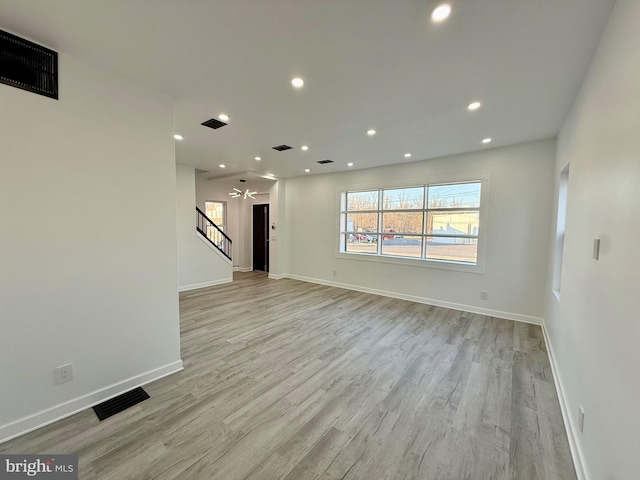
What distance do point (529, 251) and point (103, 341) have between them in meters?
5.48

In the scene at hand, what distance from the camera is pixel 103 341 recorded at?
7.18 ft

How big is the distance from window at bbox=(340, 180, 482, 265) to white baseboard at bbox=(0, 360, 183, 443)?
4469 millimetres

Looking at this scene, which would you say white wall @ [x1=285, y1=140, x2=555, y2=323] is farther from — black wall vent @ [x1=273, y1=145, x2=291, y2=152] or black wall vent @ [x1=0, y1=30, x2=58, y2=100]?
black wall vent @ [x1=0, y1=30, x2=58, y2=100]

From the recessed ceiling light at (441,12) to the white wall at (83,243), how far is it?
2.37 m

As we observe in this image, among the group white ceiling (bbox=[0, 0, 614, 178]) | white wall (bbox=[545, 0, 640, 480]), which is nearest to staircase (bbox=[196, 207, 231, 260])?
white ceiling (bbox=[0, 0, 614, 178])

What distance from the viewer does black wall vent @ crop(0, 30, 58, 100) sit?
5.62 feet

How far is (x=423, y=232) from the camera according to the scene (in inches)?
202

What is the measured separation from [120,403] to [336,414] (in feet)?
5.95

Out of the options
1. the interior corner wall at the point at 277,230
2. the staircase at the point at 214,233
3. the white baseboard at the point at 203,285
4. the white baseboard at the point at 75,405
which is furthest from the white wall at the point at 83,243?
the staircase at the point at 214,233

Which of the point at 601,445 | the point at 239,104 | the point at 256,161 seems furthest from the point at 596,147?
the point at 256,161

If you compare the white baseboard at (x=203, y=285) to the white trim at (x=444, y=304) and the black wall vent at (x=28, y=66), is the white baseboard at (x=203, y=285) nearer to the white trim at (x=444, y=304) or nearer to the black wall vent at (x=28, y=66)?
the white trim at (x=444, y=304)

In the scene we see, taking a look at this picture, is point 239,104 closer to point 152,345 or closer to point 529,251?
point 152,345

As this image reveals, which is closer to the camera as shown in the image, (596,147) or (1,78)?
(1,78)

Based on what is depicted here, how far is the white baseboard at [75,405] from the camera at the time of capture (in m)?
1.80
